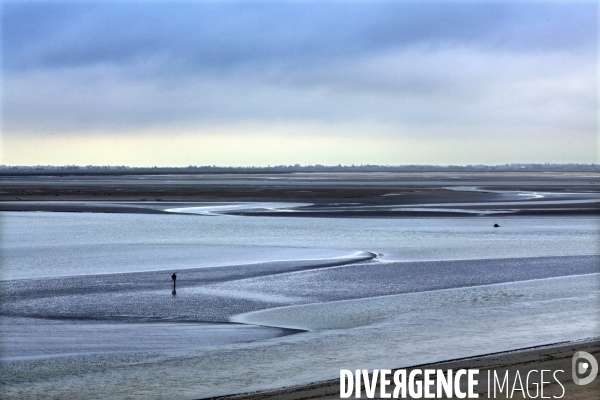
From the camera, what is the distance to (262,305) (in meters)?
20.0

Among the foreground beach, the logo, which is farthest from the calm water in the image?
the logo

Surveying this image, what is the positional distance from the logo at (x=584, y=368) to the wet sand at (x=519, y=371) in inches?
4.1

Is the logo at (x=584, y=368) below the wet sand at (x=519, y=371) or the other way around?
the other way around

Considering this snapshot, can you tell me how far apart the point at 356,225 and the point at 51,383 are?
3009 cm

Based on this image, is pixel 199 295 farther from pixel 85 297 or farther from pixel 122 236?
pixel 122 236

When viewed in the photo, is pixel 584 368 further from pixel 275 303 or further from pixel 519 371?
pixel 275 303

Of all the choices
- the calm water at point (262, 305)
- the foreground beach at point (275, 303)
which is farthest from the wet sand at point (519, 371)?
the calm water at point (262, 305)

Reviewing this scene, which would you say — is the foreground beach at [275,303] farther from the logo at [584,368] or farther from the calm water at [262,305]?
the logo at [584,368]

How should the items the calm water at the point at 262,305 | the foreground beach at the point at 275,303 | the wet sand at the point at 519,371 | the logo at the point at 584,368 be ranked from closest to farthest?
the wet sand at the point at 519,371
the logo at the point at 584,368
the foreground beach at the point at 275,303
the calm water at the point at 262,305

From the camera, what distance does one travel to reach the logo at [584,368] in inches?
475

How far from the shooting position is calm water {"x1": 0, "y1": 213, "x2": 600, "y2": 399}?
14156mm

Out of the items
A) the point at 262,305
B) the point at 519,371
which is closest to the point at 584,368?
the point at 519,371

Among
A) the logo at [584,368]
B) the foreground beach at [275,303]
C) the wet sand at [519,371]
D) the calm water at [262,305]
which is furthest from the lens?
the calm water at [262,305]

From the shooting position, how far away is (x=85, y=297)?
67.8ft
